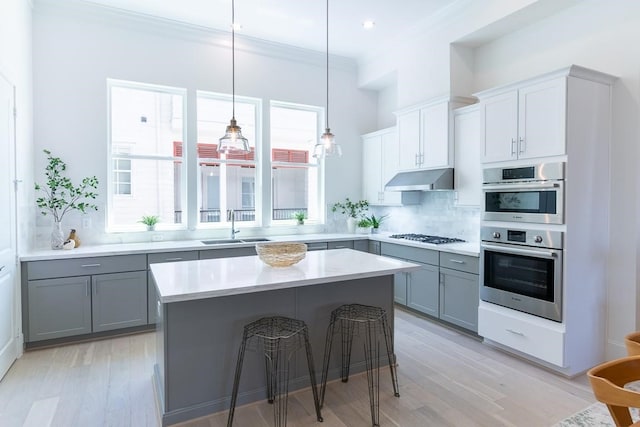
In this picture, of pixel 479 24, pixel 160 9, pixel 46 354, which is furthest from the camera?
pixel 160 9

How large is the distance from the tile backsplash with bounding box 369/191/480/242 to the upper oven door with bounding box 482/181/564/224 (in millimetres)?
528

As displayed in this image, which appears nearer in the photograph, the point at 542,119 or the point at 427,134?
the point at 542,119

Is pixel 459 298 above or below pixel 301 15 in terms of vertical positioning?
below

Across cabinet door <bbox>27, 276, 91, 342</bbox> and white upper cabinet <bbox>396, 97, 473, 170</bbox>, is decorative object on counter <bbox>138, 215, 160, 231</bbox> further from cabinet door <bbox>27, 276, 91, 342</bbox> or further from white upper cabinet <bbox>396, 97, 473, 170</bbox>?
white upper cabinet <bbox>396, 97, 473, 170</bbox>

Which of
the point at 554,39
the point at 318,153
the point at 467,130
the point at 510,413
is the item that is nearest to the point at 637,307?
the point at 510,413

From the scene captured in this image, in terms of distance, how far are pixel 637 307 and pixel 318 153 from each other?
2.76m

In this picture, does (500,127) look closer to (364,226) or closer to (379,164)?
(379,164)

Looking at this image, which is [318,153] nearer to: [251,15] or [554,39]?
[251,15]

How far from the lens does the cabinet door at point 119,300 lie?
11.6ft

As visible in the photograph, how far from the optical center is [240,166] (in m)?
4.93

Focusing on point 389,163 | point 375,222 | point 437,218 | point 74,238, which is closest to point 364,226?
point 375,222

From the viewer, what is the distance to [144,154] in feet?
14.3

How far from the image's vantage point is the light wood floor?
2275mm

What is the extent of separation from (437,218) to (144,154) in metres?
3.65
